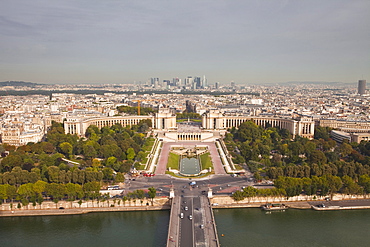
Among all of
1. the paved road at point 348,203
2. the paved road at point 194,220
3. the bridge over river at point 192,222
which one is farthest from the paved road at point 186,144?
the paved road at point 348,203

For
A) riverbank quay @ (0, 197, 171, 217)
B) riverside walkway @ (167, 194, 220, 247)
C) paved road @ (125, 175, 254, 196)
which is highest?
paved road @ (125, 175, 254, 196)

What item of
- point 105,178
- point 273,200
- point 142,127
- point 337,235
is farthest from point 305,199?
point 142,127

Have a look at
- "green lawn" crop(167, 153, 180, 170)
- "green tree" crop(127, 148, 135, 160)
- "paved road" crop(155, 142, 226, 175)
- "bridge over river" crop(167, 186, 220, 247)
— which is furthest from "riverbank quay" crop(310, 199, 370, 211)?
"green tree" crop(127, 148, 135, 160)

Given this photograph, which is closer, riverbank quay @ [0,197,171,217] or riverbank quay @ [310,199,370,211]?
riverbank quay @ [0,197,171,217]

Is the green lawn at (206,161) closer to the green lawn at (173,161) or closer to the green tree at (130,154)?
the green lawn at (173,161)

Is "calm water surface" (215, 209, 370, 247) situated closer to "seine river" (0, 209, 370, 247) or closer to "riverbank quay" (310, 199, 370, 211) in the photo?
"seine river" (0, 209, 370, 247)

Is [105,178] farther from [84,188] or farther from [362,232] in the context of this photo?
[362,232]
